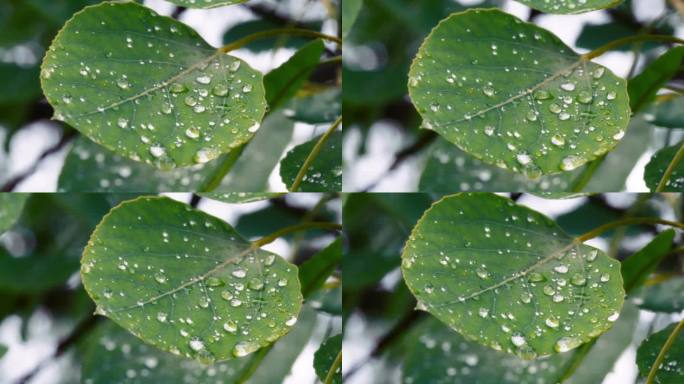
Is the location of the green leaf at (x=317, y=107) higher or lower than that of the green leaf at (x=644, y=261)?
higher

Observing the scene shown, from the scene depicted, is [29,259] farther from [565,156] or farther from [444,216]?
[565,156]

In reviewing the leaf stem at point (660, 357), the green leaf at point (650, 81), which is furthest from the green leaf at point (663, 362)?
the green leaf at point (650, 81)

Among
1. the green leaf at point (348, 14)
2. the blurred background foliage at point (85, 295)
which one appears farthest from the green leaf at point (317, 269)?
the green leaf at point (348, 14)

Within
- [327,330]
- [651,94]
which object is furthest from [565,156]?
[327,330]

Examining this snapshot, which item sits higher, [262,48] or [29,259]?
[262,48]

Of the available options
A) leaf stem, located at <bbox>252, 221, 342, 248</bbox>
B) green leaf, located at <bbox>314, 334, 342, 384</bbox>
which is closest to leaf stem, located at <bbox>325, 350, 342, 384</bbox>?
green leaf, located at <bbox>314, 334, 342, 384</bbox>

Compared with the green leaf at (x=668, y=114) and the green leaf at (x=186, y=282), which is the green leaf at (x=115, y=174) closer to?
the green leaf at (x=186, y=282)

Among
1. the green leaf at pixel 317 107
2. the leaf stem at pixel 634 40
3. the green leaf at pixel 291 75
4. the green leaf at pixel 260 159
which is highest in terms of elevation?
the leaf stem at pixel 634 40
